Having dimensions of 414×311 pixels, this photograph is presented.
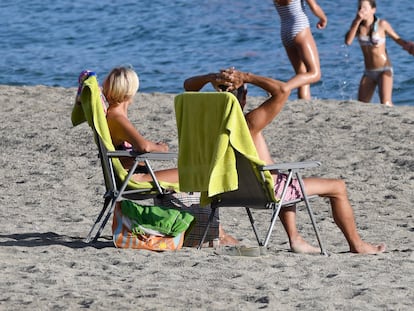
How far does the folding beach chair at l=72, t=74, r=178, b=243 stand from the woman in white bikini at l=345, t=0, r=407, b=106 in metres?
5.03

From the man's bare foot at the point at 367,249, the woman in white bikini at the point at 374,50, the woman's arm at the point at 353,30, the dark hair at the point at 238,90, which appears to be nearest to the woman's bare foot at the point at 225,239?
the man's bare foot at the point at 367,249

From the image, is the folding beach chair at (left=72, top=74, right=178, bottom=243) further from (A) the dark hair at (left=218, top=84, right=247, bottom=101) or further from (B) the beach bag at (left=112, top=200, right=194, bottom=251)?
(A) the dark hair at (left=218, top=84, right=247, bottom=101)

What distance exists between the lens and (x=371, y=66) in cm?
1120

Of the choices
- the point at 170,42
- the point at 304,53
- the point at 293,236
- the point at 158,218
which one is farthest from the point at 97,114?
the point at 170,42

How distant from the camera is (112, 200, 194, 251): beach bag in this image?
607 cm

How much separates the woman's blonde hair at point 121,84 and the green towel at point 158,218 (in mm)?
597

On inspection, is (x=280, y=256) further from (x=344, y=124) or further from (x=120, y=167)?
(x=344, y=124)

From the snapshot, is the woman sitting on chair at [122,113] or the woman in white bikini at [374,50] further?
the woman in white bikini at [374,50]

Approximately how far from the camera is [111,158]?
617 centimetres

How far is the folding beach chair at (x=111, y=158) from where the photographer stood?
6.06 metres

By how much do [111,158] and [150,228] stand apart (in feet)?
1.46

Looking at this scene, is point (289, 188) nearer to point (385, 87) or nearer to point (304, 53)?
point (304, 53)

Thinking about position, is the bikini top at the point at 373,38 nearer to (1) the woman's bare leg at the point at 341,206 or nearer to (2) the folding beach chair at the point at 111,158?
(1) the woman's bare leg at the point at 341,206

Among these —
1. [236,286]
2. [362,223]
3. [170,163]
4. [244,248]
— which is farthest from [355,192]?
[236,286]
